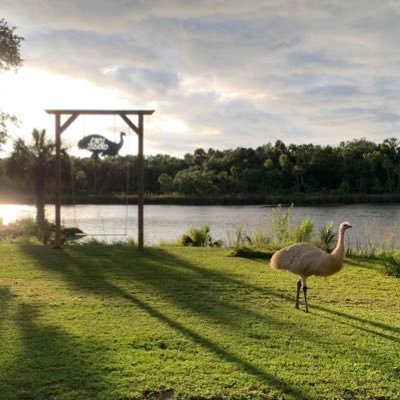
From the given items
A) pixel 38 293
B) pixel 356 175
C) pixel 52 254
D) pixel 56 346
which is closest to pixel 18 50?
pixel 52 254

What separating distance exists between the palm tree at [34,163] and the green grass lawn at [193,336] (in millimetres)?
15883

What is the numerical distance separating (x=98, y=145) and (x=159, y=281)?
4.97 m

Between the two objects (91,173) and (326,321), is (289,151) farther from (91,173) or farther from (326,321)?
(326,321)

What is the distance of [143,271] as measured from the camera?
8.98m

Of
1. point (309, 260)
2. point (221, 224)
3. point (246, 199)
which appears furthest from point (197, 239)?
point (246, 199)

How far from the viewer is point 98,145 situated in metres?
11.8

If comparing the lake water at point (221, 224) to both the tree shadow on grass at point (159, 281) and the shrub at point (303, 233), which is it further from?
the tree shadow on grass at point (159, 281)

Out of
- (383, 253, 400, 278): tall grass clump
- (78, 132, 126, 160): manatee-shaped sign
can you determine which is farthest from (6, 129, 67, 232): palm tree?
(383, 253, 400, 278): tall grass clump

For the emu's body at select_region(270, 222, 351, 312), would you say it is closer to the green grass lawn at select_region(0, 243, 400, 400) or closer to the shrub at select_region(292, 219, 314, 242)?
the green grass lawn at select_region(0, 243, 400, 400)

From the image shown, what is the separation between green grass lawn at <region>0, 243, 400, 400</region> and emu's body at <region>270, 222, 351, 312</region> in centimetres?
52

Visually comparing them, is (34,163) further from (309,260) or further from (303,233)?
(309,260)

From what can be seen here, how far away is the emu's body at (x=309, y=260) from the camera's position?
6031 mm

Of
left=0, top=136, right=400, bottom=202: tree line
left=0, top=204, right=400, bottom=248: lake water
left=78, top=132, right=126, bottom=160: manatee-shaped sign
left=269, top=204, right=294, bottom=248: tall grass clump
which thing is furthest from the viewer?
left=0, top=136, right=400, bottom=202: tree line

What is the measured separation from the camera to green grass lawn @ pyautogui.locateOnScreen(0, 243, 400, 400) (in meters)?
3.75
